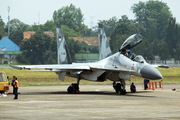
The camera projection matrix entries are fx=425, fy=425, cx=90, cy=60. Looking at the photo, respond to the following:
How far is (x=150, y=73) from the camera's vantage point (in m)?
23.8

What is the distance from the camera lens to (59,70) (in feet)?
93.2

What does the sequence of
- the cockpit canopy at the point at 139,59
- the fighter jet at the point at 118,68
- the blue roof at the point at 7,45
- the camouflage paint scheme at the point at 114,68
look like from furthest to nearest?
the blue roof at the point at 7,45 < the cockpit canopy at the point at 139,59 < the fighter jet at the point at 118,68 < the camouflage paint scheme at the point at 114,68

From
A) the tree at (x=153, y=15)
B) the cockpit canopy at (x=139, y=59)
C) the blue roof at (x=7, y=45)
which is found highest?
the tree at (x=153, y=15)

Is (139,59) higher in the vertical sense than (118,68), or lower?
higher

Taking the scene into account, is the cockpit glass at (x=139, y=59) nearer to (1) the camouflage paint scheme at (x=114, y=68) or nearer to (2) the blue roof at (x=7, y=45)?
(1) the camouflage paint scheme at (x=114, y=68)

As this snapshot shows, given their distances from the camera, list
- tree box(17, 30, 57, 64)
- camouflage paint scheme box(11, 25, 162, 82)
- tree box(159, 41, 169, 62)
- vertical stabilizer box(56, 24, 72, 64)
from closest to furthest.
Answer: camouflage paint scheme box(11, 25, 162, 82) → vertical stabilizer box(56, 24, 72, 64) → tree box(17, 30, 57, 64) → tree box(159, 41, 169, 62)

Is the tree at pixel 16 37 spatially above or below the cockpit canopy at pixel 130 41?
above

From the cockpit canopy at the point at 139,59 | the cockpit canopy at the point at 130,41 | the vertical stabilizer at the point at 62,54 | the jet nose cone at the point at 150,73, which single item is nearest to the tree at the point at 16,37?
the vertical stabilizer at the point at 62,54

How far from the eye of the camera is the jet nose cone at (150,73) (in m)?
23.7

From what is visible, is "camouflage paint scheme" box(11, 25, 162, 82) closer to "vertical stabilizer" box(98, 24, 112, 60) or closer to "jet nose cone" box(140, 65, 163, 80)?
"jet nose cone" box(140, 65, 163, 80)

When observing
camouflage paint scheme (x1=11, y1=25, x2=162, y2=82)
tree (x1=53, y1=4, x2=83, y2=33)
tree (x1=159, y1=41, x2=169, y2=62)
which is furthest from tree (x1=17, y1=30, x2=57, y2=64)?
tree (x1=53, y1=4, x2=83, y2=33)

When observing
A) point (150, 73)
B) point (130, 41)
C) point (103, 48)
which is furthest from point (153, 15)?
point (150, 73)

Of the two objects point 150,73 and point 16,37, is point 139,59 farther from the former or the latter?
point 16,37

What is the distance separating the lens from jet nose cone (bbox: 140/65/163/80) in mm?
23720
